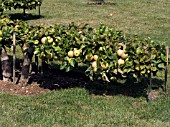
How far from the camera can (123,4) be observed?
24.1 m

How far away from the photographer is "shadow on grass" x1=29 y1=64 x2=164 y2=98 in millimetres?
8305

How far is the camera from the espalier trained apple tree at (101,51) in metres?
7.52

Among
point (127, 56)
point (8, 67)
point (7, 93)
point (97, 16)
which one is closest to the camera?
point (127, 56)

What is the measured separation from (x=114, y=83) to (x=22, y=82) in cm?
204

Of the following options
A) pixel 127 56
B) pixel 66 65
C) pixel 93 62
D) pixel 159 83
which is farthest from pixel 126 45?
pixel 159 83

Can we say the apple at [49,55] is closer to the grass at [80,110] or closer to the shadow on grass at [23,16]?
the grass at [80,110]

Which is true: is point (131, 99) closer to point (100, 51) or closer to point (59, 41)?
point (100, 51)

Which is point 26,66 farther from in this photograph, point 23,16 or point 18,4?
point 23,16

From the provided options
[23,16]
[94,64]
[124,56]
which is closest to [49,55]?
[94,64]

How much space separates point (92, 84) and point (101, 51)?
1321 millimetres

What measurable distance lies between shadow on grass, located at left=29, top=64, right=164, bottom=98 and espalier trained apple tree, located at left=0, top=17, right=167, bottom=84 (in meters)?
0.51

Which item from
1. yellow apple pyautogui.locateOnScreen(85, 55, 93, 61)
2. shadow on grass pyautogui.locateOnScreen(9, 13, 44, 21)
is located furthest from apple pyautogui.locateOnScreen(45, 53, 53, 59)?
shadow on grass pyautogui.locateOnScreen(9, 13, 44, 21)

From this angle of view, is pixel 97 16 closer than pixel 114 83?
No

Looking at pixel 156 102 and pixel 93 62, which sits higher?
pixel 93 62
